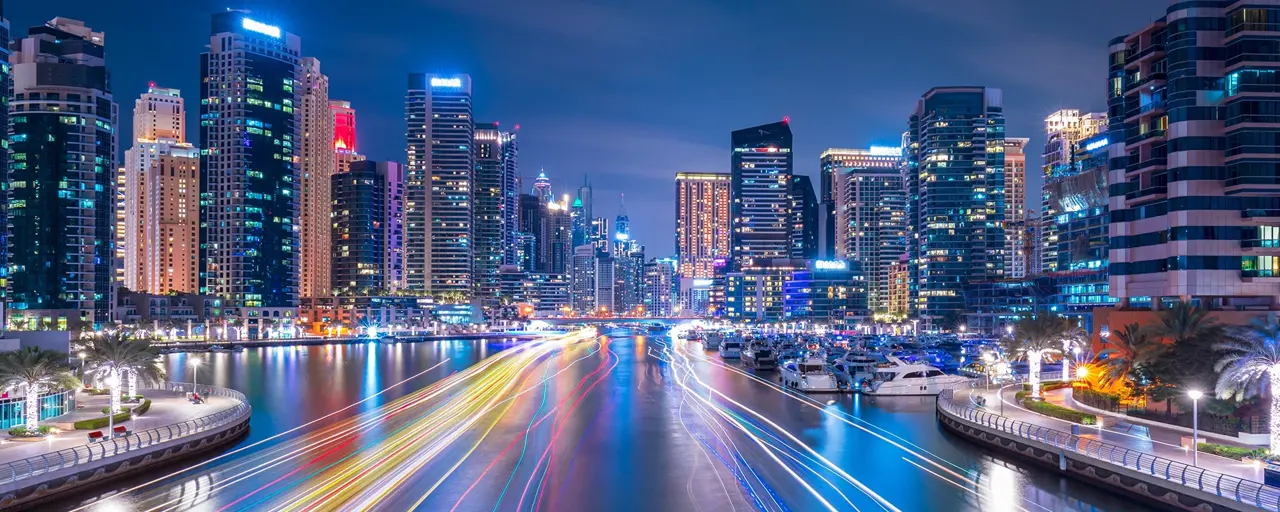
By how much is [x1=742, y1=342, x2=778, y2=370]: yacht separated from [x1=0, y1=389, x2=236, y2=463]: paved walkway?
61188mm

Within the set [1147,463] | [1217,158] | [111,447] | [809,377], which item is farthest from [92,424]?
[1217,158]

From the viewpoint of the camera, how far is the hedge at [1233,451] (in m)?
32.6

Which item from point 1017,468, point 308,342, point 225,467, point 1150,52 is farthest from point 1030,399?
point 308,342

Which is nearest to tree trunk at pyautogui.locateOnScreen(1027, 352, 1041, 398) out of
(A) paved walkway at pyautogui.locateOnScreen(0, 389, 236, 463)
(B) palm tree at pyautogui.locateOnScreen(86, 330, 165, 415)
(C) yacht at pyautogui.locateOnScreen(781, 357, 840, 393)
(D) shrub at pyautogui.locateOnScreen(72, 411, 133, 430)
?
(C) yacht at pyautogui.locateOnScreen(781, 357, 840, 393)

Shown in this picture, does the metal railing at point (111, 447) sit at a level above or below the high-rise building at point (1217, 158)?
below

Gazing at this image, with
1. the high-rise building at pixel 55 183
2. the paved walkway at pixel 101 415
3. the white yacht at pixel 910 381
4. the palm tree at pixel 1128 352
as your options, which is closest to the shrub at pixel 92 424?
the paved walkway at pixel 101 415

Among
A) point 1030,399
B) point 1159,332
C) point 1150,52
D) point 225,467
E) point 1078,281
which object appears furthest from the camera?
point 1078,281

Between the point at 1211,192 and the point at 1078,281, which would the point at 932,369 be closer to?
the point at 1211,192

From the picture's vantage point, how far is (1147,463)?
33156mm

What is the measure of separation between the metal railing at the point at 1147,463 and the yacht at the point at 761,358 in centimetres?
5609

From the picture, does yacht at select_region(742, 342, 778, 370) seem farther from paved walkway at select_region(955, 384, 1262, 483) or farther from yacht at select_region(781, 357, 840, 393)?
paved walkway at select_region(955, 384, 1262, 483)

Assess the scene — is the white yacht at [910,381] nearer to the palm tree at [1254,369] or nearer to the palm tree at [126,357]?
the palm tree at [1254,369]

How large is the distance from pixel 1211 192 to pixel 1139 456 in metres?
30.6

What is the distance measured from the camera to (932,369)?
7056 centimetres
